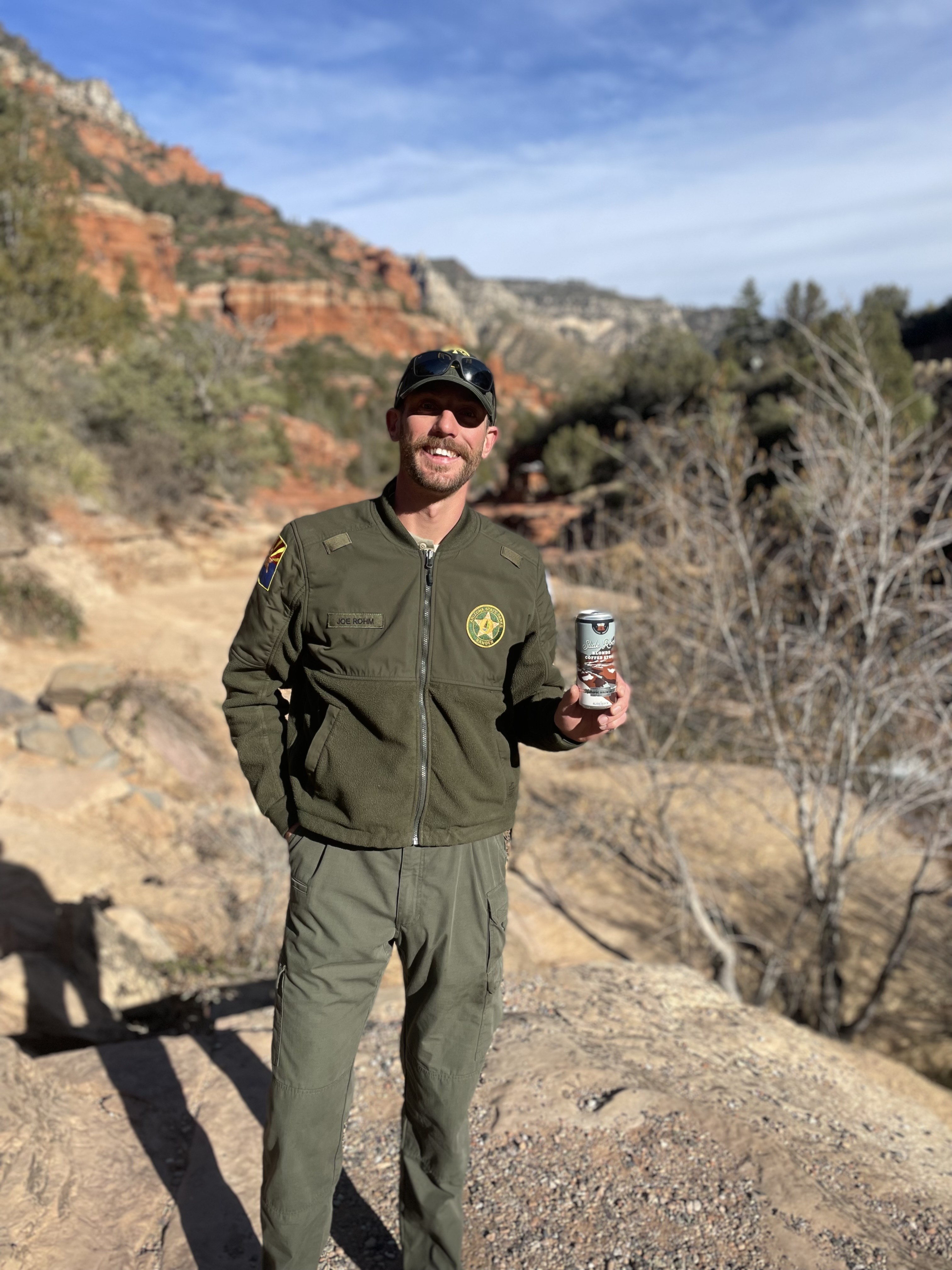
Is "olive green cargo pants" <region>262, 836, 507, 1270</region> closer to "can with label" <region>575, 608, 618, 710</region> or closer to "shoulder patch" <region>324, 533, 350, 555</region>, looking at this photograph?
"can with label" <region>575, 608, 618, 710</region>

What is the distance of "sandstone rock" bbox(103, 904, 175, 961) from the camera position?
519 centimetres

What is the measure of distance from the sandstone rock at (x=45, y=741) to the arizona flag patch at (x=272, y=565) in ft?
24.1

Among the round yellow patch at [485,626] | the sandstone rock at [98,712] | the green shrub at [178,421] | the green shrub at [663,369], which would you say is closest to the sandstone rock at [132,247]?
the green shrub at [178,421]

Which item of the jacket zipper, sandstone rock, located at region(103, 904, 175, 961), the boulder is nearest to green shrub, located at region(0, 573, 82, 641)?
the boulder

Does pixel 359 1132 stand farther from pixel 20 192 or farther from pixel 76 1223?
pixel 20 192

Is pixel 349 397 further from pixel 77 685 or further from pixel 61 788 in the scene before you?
pixel 61 788

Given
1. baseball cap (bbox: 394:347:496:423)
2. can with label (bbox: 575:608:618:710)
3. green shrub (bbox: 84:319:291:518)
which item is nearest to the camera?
can with label (bbox: 575:608:618:710)

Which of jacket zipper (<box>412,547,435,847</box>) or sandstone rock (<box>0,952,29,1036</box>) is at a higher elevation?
jacket zipper (<box>412,547,435,847</box>)

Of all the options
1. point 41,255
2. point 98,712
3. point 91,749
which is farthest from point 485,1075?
point 41,255

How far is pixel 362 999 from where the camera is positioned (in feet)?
6.57

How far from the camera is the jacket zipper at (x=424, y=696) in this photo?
6.49 ft

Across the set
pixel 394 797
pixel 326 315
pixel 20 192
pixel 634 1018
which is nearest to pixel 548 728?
pixel 394 797

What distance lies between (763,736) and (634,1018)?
4.02 metres

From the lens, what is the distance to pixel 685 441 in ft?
24.8
